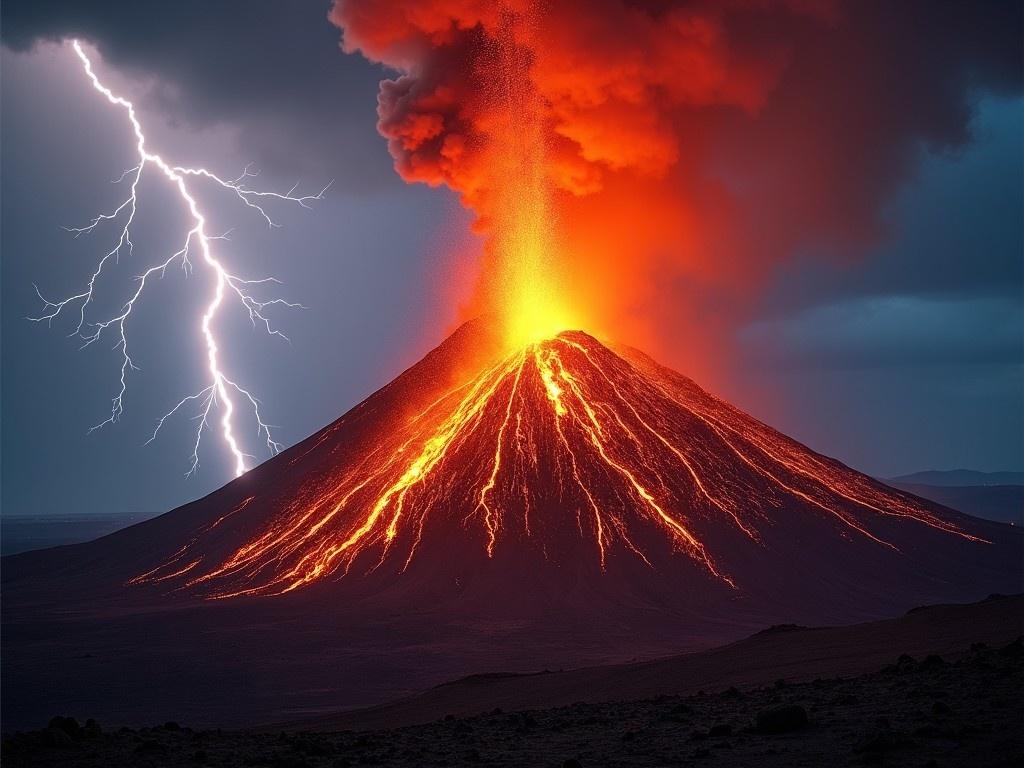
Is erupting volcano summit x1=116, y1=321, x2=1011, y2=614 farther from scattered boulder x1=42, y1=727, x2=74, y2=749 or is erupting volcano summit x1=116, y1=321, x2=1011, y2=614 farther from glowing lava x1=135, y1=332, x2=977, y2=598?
scattered boulder x1=42, y1=727, x2=74, y2=749

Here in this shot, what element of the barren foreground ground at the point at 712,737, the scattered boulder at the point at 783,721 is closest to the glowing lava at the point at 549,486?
the barren foreground ground at the point at 712,737

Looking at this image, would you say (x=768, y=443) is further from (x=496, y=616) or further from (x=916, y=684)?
(x=916, y=684)

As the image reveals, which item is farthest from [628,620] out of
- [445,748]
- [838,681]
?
[445,748]

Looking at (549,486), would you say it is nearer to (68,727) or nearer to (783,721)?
(68,727)

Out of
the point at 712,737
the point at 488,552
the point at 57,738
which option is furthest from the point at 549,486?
the point at 57,738

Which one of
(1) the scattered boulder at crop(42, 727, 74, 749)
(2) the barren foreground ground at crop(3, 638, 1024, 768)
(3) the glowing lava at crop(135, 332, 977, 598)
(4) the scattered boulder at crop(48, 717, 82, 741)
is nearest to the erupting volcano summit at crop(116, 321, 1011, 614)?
(3) the glowing lava at crop(135, 332, 977, 598)
